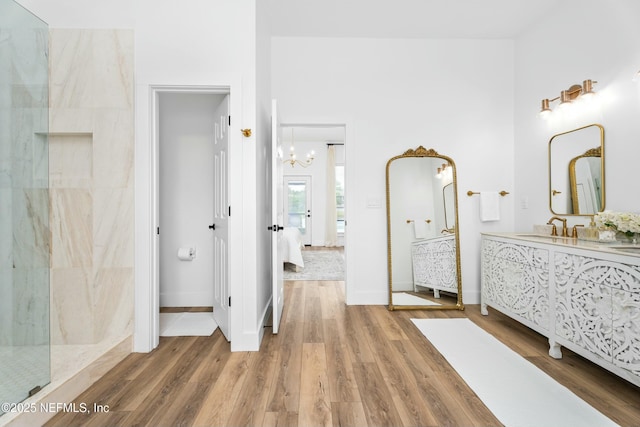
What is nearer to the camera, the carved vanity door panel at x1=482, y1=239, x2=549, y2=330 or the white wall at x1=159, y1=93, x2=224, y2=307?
the carved vanity door panel at x1=482, y1=239, x2=549, y2=330

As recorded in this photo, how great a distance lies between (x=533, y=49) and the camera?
10.2 ft

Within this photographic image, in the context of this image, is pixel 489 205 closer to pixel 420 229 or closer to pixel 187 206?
pixel 420 229

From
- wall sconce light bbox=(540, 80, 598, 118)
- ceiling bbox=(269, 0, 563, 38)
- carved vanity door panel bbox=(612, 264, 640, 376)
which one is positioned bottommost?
carved vanity door panel bbox=(612, 264, 640, 376)

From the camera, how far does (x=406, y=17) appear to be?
118 inches

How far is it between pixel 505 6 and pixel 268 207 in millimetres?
3046

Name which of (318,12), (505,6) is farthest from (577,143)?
(318,12)

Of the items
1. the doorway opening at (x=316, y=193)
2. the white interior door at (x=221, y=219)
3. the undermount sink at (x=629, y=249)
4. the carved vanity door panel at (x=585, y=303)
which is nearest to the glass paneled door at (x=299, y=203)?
the doorway opening at (x=316, y=193)

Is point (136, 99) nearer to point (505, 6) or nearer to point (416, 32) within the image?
point (416, 32)

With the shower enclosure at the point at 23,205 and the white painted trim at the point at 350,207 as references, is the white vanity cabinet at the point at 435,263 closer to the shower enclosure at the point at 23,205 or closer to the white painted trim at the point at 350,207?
the white painted trim at the point at 350,207

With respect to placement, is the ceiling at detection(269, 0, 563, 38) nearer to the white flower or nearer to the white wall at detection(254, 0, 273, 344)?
the white wall at detection(254, 0, 273, 344)

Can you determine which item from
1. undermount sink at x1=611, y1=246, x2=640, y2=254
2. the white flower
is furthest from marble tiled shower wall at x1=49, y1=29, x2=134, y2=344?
the white flower

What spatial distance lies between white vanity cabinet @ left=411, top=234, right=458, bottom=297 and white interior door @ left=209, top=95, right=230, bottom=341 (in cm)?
199

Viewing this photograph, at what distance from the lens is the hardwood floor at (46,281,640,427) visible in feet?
4.90

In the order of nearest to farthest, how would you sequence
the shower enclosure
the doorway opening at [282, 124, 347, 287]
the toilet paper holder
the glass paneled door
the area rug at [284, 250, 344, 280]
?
the shower enclosure < the toilet paper holder < the area rug at [284, 250, 344, 280] < the doorway opening at [282, 124, 347, 287] < the glass paneled door
